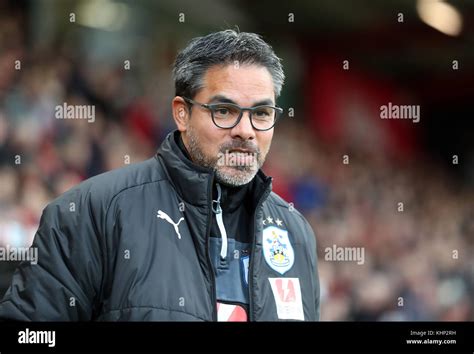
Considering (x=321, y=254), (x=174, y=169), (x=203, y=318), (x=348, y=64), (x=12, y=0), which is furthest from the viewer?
(x=348, y=64)

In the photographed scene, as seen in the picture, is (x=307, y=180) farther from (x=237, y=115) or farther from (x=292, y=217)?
(x=237, y=115)

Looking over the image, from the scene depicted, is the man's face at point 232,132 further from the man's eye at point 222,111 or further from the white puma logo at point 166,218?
the white puma logo at point 166,218

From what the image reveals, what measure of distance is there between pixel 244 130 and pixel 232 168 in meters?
0.10

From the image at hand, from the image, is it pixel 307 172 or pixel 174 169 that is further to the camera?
pixel 307 172

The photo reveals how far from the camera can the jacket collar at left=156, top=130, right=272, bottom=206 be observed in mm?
1868

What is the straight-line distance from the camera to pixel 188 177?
6.17 feet

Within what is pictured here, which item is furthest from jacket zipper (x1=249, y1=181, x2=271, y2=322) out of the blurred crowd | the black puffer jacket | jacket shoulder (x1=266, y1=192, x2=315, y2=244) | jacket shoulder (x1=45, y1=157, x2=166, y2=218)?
the blurred crowd

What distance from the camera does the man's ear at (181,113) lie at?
6.71 feet

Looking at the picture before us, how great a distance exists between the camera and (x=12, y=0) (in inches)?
170
